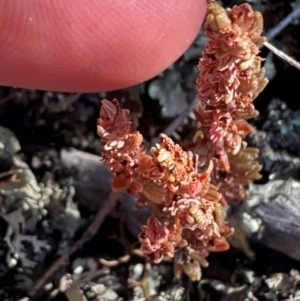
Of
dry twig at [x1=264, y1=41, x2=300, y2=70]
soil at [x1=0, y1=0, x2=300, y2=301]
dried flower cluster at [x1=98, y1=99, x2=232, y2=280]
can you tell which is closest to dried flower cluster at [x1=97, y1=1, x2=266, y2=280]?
dried flower cluster at [x1=98, y1=99, x2=232, y2=280]

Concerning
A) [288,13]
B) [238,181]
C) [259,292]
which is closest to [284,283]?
[259,292]

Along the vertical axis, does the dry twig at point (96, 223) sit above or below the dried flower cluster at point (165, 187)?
below

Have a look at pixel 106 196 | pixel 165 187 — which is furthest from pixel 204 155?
pixel 106 196

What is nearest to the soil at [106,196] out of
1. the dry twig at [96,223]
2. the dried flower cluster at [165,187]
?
the dry twig at [96,223]

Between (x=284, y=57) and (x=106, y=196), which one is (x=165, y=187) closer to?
(x=106, y=196)

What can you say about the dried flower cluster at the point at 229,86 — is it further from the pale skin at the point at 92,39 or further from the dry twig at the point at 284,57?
the dry twig at the point at 284,57
